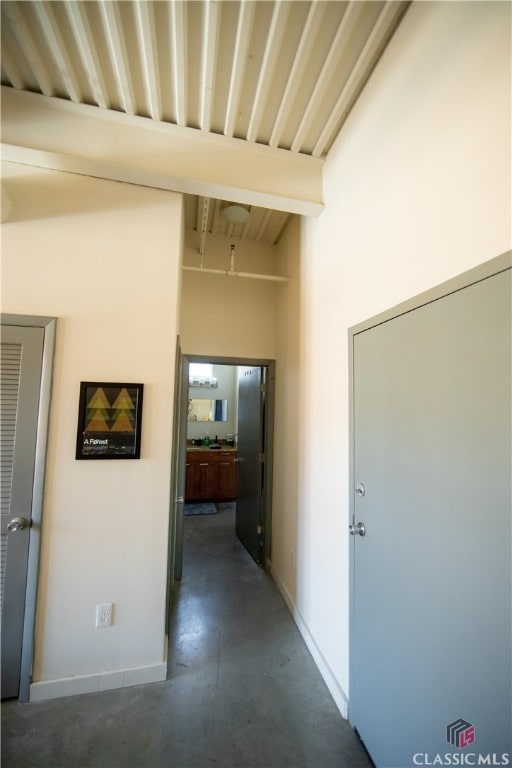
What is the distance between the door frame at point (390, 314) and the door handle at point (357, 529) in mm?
24

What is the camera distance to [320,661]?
191 centimetres

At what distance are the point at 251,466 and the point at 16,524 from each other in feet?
7.27

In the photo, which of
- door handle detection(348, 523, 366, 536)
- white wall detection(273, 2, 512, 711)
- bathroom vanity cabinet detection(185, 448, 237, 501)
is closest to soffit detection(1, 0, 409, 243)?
white wall detection(273, 2, 512, 711)

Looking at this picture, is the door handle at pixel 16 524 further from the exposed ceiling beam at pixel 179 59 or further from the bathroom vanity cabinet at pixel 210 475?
the bathroom vanity cabinet at pixel 210 475

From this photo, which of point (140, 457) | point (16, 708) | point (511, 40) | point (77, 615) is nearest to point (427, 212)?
point (511, 40)

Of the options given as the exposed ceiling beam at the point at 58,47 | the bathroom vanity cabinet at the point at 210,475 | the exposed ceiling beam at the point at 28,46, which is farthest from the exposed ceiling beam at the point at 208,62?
the bathroom vanity cabinet at the point at 210,475

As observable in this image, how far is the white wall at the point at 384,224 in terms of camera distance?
1001 mm

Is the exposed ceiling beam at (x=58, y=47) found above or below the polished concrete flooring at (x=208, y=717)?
above

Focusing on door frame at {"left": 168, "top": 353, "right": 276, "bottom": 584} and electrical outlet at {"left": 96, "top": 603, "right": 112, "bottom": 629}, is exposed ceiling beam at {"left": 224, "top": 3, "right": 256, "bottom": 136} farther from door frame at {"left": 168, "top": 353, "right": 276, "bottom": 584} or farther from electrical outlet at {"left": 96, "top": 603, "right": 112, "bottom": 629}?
electrical outlet at {"left": 96, "top": 603, "right": 112, "bottom": 629}

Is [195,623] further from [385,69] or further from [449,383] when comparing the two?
[385,69]

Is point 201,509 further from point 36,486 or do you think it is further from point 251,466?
point 36,486

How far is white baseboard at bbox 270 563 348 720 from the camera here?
1.63 metres

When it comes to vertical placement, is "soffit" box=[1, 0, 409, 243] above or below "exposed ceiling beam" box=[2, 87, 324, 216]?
above

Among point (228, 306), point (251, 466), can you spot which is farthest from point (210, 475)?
point (228, 306)
